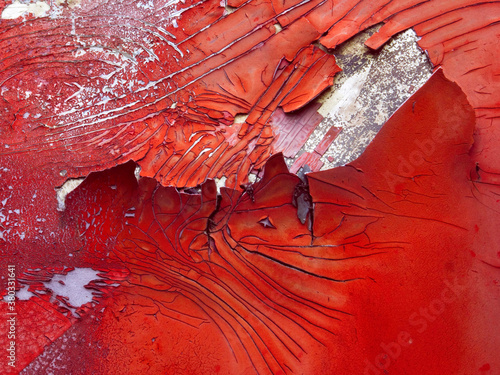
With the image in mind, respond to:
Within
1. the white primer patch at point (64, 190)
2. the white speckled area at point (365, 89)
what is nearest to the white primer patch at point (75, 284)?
the white primer patch at point (64, 190)

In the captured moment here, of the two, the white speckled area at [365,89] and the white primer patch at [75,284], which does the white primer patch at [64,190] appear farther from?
the white speckled area at [365,89]

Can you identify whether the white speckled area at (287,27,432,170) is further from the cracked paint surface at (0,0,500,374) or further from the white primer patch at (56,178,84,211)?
the white primer patch at (56,178,84,211)

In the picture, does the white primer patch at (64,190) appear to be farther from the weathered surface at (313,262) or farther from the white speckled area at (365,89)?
the white speckled area at (365,89)

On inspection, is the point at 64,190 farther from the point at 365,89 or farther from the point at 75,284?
the point at 365,89

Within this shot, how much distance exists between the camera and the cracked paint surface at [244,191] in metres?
1.70

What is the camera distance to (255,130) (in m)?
1.90

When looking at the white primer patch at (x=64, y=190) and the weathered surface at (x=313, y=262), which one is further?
the white primer patch at (x=64, y=190)

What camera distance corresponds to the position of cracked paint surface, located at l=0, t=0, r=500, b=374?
1.70m

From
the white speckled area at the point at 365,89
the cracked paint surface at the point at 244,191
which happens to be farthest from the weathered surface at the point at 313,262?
the white speckled area at the point at 365,89

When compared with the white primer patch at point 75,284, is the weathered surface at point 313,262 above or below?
below

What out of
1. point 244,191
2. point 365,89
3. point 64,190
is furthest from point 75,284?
point 365,89

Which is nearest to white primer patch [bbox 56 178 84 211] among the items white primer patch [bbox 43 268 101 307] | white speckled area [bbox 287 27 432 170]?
white primer patch [bbox 43 268 101 307]

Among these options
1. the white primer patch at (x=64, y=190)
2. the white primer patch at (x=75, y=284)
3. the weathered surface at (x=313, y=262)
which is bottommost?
the weathered surface at (x=313, y=262)

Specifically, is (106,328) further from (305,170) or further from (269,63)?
(269,63)
